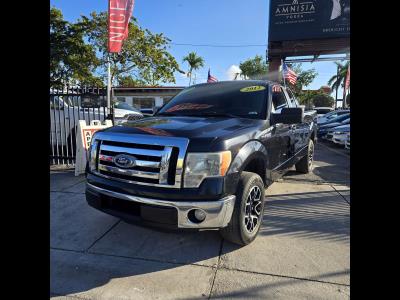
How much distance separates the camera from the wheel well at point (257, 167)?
11.2 ft

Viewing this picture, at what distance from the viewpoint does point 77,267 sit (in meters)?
2.90

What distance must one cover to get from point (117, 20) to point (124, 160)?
7282 mm

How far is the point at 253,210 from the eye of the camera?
10.9ft

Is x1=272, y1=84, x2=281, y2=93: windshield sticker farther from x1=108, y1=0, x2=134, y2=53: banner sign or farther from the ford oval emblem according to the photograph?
x1=108, y1=0, x2=134, y2=53: banner sign

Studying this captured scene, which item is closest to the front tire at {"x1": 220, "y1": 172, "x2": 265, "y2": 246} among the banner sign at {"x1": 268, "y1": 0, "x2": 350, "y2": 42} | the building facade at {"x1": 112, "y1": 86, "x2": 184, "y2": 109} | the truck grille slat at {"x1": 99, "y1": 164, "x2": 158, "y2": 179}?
the truck grille slat at {"x1": 99, "y1": 164, "x2": 158, "y2": 179}

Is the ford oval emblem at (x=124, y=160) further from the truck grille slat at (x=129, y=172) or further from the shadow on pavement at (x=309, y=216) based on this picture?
the shadow on pavement at (x=309, y=216)

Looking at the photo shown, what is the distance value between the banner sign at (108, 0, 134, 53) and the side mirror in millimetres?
6634

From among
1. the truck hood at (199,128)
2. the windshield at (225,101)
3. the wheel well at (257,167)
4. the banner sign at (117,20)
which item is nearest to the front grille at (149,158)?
the truck hood at (199,128)

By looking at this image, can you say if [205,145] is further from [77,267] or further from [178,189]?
[77,267]

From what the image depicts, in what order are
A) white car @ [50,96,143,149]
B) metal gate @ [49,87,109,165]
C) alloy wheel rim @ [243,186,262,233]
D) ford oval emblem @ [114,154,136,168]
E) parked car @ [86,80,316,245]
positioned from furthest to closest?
1. white car @ [50,96,143,149]
2. metal gate @ [49,87,109,165]
3. alloy wheel rim @ [243,186,262,233]
4. ford oval emblem @ [114,154,136,168]
5. parked car @ [86,80,316,245]

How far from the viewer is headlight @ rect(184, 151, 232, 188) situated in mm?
2643

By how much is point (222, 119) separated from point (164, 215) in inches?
54.1
